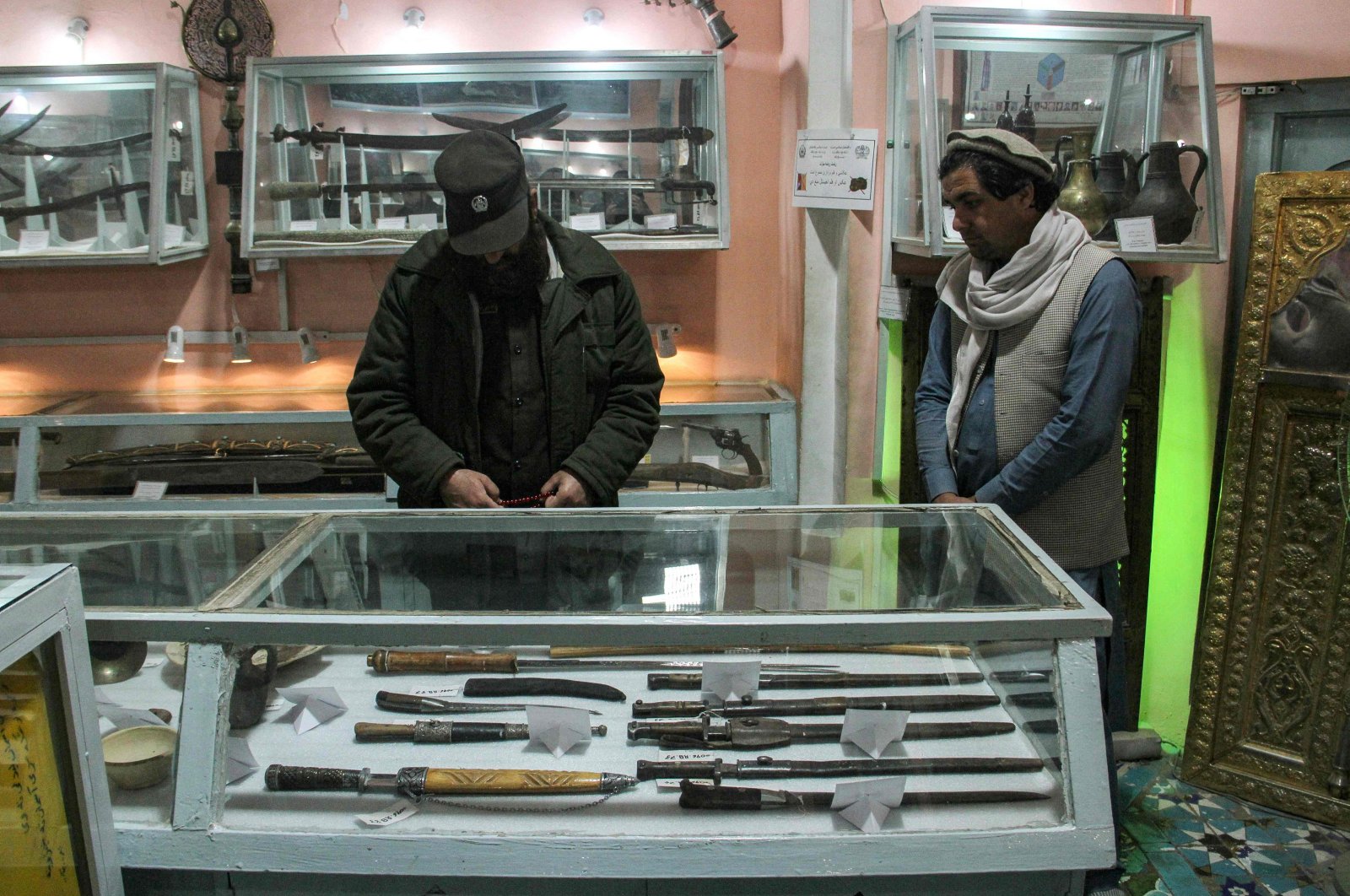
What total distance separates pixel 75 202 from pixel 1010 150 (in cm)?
321

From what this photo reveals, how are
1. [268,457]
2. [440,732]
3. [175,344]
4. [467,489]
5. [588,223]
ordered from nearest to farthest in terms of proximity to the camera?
[440,732] < [467,489] < [268,457] < [588,223] < [175,344]

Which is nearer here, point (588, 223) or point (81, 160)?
point (588, 223)

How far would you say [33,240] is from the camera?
3680mm

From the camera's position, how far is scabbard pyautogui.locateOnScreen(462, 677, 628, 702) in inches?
65.2

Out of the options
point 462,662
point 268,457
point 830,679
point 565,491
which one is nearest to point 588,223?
point 268,457

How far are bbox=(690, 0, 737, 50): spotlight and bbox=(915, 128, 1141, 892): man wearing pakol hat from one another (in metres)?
1.74

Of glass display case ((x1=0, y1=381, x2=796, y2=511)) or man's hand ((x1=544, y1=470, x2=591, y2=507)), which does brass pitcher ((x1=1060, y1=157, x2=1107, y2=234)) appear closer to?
glass display case ((x1=0, y1=381, x2=796, y2=511))

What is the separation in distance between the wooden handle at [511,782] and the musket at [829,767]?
0.27 feet

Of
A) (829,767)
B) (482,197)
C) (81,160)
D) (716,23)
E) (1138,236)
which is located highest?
(716,23)

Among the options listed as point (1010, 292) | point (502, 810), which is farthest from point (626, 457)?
point (502, 810)

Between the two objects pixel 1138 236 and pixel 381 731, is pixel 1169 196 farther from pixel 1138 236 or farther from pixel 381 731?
pixel 381 731

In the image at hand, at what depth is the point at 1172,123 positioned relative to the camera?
3211mm

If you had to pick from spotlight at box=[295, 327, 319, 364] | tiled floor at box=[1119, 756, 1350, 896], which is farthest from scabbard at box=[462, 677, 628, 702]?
spotlight at box=[295, 327, 319, 364]

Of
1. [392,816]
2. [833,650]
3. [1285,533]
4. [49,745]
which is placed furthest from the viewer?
[1285,533]
